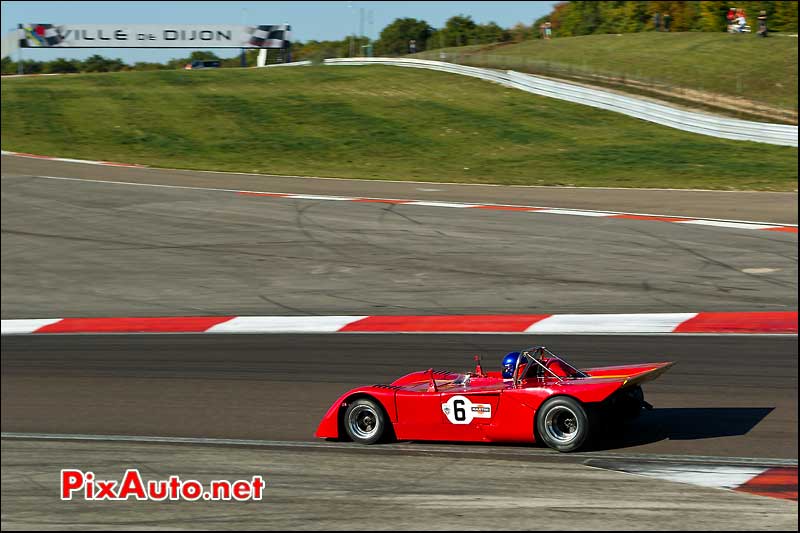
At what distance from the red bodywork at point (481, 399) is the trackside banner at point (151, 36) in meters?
33.7

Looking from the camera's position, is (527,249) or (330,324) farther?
(527,249)

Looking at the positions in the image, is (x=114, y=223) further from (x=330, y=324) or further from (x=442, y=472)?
(x=442, y=472)

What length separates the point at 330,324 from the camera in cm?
1256

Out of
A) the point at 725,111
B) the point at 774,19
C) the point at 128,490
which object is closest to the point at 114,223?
the point at 128,490

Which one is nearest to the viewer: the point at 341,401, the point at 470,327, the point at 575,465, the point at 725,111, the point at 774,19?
the point at 575,465

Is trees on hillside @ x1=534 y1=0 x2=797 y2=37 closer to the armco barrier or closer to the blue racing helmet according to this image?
the armco barrier

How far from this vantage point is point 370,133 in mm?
32312

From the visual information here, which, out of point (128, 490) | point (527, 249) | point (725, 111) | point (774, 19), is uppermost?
point (774, 19)

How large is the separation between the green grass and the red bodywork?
56.1 ft

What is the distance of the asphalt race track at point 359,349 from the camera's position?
6.52 meters

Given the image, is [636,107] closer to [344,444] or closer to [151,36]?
[151,36]

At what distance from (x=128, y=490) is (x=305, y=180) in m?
18.9

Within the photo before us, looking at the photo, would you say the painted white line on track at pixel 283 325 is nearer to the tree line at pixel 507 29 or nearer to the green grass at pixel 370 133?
the green grass at pixel 370 133

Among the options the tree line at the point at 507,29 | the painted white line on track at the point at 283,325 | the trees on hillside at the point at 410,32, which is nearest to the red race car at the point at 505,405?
the painted white line on track at the point at 283,325
